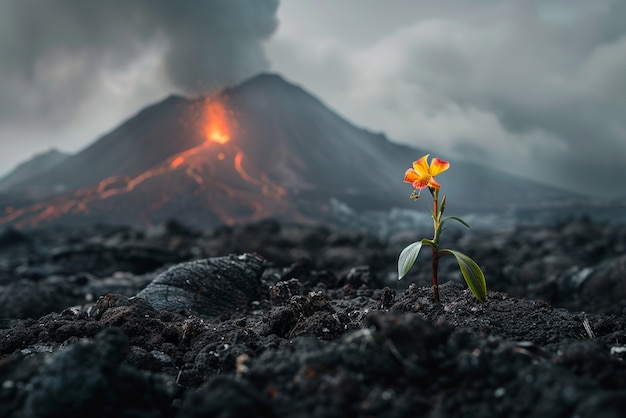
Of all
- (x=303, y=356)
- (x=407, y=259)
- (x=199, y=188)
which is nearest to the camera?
(x=303, y=356)

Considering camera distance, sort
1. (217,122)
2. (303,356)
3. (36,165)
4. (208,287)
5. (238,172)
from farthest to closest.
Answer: (36,165), (217,122), (238,172), (208,287), (303,356)

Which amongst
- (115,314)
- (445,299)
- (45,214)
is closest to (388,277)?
(445,299)

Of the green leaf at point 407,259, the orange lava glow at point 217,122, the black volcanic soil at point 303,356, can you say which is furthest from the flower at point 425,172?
the orange lava glow at point 217,122

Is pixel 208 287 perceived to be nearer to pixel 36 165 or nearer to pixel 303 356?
pixel 303 356

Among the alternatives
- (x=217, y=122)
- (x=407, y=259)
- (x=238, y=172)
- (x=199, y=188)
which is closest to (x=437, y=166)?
(x=407, y=259)

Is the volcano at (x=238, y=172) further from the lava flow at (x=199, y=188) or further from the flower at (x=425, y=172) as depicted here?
the flower at (x=425, y=172)

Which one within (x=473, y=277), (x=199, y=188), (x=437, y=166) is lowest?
(x=473, y=277)

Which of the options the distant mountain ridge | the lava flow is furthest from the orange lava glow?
the distant mountain ridge

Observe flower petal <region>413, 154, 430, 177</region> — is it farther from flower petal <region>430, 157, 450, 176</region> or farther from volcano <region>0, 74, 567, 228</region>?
volcano <region>0, 74, 567, 228</region>

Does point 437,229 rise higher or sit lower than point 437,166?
lower
